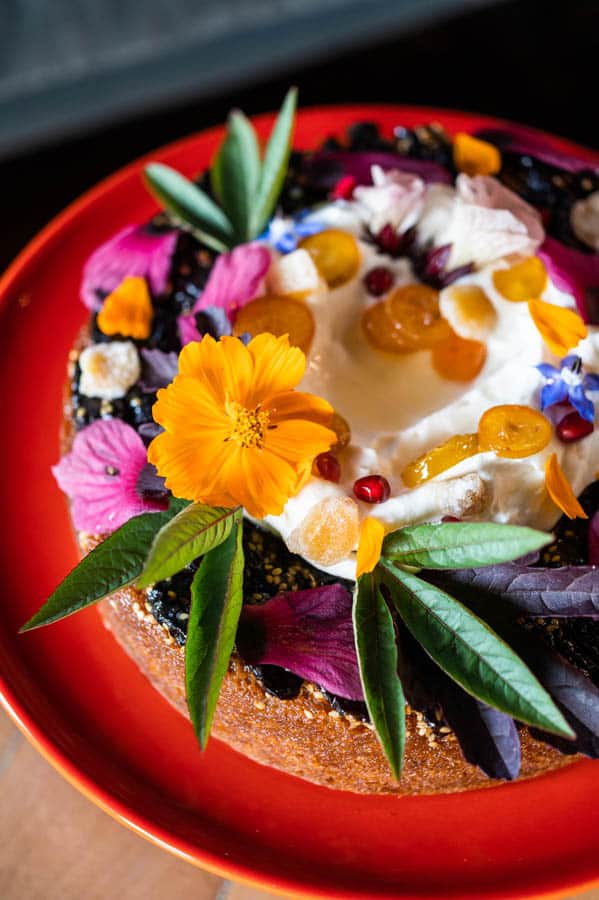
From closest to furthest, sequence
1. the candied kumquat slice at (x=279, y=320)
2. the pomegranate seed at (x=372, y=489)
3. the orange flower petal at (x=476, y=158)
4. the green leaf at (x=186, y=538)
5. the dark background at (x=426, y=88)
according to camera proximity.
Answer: the green leaf at (x=186, y=538) < the pomegranate seed at (x=372, y=489) < the candied kumquat slice at (x=279, y=320) < the orange flower petal at (x=476, y=158) < the dark background at (x=426, y=88)

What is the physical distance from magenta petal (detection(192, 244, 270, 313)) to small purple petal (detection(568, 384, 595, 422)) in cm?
46

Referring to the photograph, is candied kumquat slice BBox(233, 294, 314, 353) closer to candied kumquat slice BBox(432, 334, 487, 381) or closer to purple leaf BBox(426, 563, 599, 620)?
candied kumquat slice BBox(432, 334, 487, 381)

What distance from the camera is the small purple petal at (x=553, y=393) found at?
1.27m

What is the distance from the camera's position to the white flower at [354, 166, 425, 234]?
4.69 ft

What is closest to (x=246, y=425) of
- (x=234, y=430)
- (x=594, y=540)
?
(x=234, y=430)

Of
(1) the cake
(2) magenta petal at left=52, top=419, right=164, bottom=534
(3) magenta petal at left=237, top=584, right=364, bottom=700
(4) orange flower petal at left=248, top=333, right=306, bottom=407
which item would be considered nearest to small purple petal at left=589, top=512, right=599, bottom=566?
(1) the cake

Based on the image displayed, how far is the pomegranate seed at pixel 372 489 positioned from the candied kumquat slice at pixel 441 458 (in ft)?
0.13

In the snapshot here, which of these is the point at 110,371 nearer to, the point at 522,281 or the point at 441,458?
the point at 441,458

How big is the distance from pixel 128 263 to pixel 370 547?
653 millimetres

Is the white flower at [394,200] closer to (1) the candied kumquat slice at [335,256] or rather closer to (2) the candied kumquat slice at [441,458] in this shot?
(1) the candied kumquat slice at [335,256]

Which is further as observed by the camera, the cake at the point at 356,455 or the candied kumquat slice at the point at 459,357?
the candied kumquat slice at the point at 459,357

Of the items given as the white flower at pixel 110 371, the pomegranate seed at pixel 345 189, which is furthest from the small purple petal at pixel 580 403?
the white flower at pixel 110 371

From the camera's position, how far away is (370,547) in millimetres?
1130

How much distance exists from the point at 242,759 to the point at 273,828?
111 millimetres
